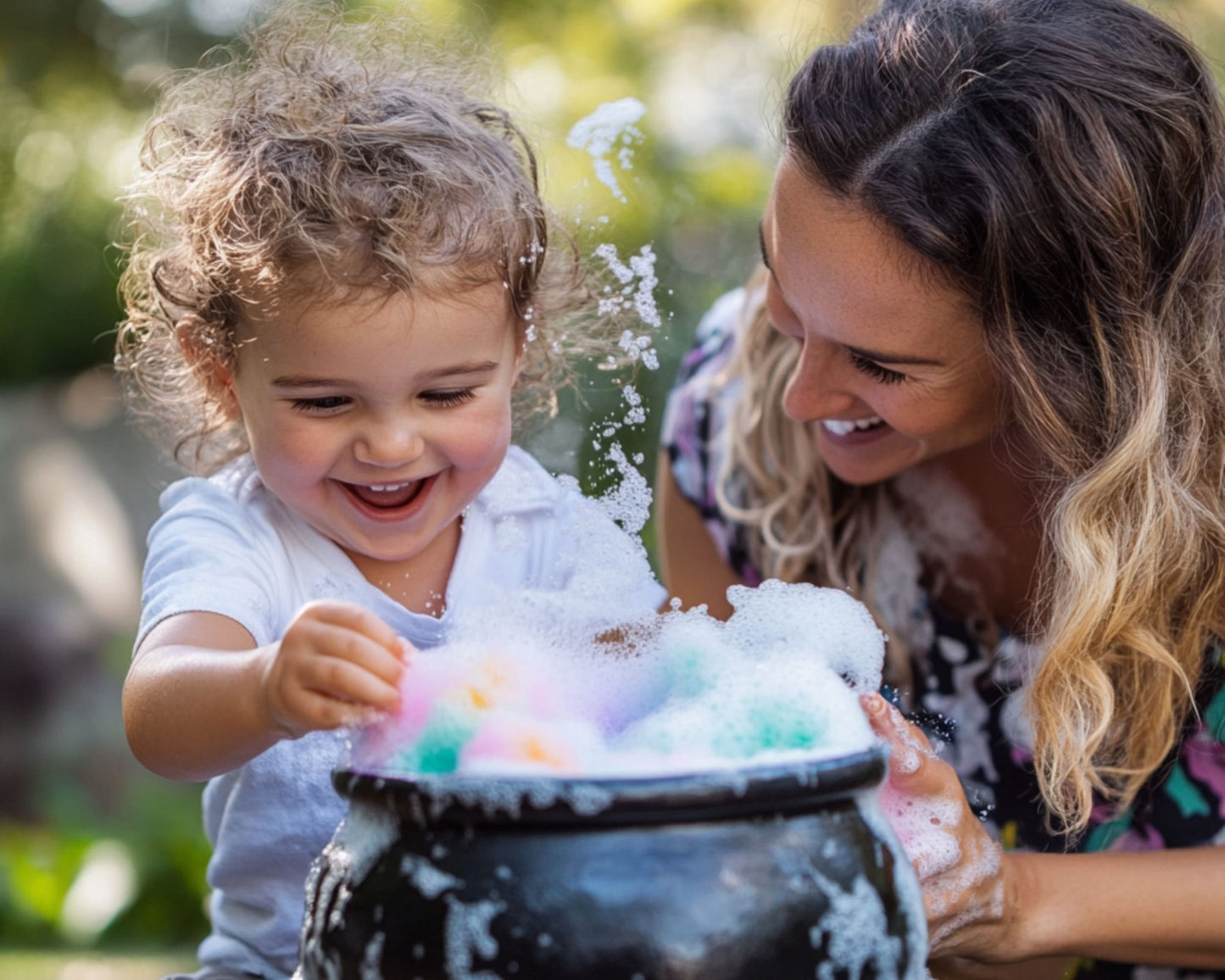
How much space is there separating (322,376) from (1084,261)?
948 millimetres

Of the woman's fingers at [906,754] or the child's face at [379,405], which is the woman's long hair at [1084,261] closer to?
the woman's fingers at [906,754]

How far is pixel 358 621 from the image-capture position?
1.13 metres

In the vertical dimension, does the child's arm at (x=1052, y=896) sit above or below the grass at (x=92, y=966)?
above

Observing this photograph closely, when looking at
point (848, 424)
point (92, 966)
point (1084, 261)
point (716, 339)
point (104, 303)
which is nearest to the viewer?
point (1084, 261)

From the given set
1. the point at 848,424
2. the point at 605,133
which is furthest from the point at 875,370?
the point at 605,133

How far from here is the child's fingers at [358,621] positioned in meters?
1.13

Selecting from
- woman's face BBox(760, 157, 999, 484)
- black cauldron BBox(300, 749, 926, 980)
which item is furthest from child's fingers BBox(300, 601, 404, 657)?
woman's face BBox(760, 157, 999, 484)

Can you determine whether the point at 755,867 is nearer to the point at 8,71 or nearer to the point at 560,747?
the point at 560,747

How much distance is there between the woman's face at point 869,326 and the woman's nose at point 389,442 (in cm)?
56

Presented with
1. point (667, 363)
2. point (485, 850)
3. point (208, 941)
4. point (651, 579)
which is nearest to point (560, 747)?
point (485, 850)

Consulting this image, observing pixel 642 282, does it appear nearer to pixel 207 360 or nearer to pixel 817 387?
pixel 817 387

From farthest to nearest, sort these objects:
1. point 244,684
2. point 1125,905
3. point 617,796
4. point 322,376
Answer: point 1125,905 → point 322,376 → point 244,684 → point 617,796

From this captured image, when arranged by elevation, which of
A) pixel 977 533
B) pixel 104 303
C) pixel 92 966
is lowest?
pixel 92 966

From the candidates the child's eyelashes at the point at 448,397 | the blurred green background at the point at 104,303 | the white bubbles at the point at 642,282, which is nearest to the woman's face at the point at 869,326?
the white bubbles at the point at 642,282
